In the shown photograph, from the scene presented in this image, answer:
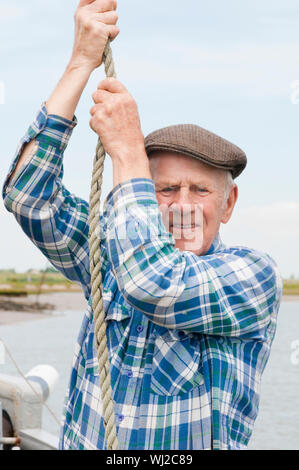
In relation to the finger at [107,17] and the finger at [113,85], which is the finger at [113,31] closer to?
the finger at [107,17]

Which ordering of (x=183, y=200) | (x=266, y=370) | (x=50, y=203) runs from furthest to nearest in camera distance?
(x=266, y=370)
(x=50, y=203)
(x=183, y=200)

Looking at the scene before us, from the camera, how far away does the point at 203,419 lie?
1.42 m

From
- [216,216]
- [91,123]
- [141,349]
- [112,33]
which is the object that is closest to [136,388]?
[141,349]

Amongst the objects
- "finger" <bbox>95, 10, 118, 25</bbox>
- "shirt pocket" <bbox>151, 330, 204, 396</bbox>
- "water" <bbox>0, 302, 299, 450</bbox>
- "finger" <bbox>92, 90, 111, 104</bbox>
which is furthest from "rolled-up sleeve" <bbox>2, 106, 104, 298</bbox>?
"water" <bbox>0, 302, 299, 450</bbox>

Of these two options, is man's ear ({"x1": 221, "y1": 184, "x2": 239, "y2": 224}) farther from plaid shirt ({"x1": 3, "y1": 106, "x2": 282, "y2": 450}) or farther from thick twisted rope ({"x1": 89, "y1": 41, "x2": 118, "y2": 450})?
thick twisted rope ({"x1": 89, "y1": 41, "x2": 118, "y2": 450})

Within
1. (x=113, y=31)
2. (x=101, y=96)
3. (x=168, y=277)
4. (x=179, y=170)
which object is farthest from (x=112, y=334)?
(x=113, y=31)

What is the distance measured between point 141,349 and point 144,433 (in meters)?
0.18

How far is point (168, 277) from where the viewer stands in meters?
1.33

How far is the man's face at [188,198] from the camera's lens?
155 cm

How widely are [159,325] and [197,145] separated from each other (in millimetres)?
430

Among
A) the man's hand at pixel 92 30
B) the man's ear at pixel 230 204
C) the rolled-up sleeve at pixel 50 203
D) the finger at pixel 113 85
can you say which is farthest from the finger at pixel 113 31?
the man's ear at pixel 230 204

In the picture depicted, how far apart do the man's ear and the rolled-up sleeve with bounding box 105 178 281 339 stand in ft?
0.74

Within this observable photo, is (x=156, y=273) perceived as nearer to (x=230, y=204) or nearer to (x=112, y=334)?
(x=112, y=334)

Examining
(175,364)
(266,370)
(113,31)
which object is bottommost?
(266,370)
